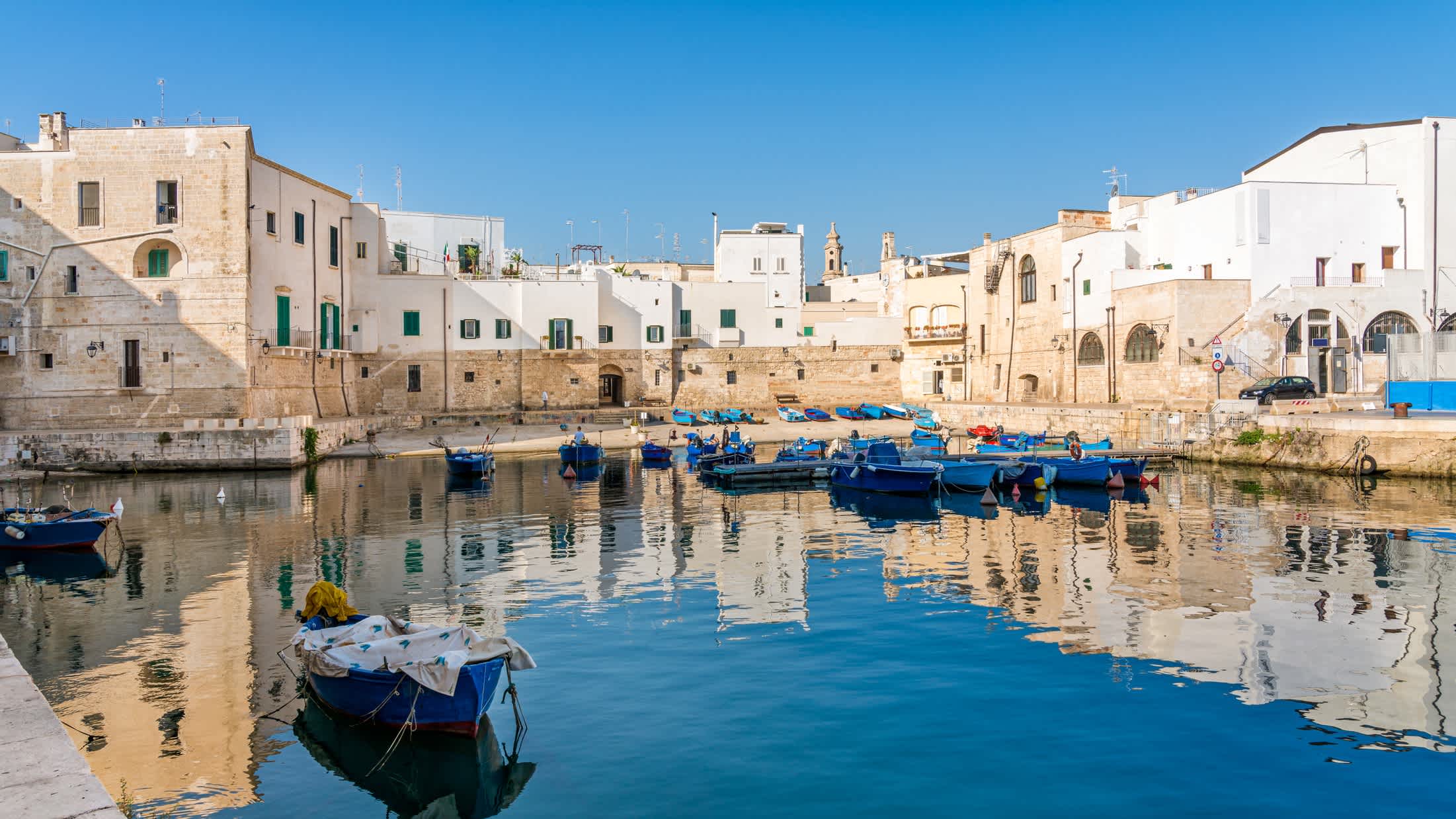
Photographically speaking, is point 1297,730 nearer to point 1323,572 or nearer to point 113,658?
point 1323,572

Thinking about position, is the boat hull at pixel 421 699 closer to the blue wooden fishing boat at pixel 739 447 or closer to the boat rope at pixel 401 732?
the boat rope at pixel 401 732

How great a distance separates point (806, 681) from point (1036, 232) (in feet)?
117

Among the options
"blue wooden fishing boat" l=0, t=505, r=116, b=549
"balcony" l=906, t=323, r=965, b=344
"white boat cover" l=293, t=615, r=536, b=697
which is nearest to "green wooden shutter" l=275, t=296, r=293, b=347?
"blue wooden fishing boat" l=0, t=505, r=116, b=549

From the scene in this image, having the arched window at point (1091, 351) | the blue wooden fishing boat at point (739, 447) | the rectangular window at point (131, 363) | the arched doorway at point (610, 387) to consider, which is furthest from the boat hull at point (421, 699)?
the arched doorway at point (610, 387)

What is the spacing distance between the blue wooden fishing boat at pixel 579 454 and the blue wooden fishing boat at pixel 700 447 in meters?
3.41

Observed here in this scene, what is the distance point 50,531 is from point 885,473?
18208 mm

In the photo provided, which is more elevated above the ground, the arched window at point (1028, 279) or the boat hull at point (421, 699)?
the arched window at point (1028, 279)

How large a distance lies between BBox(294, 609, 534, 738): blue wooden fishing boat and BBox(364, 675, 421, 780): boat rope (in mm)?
12

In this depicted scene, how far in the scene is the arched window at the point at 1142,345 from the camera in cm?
3519

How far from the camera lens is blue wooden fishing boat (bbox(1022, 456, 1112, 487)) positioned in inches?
1053

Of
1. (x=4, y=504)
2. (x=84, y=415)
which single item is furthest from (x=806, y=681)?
(x=84, y=415)

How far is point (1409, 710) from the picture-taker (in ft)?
30.7

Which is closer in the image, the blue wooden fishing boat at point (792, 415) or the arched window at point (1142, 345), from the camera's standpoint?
the arched window at point (1142, 345)

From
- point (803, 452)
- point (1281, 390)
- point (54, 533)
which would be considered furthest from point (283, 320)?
point (1281, 390)
